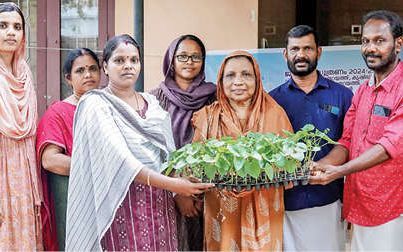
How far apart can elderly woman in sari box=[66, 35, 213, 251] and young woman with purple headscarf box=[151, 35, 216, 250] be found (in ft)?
1.04

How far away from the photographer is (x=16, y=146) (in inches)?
144

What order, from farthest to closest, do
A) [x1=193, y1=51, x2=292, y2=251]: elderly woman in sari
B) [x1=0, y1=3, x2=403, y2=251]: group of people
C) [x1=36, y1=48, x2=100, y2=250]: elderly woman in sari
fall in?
[x1=36, y1=48, x2=100, y2=250]: elderly woman in sari
[x1=193, y1=51, x2=292, y2=251]: elderly woman in sari
[x1=0, y1=3, x2=403, y2=251]: group of people

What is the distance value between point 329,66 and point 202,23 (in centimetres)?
134

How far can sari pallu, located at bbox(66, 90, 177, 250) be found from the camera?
10.7ft

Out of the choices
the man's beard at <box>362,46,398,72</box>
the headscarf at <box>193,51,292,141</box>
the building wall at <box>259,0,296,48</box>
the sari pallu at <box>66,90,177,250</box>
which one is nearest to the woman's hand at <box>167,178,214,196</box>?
the sari pallu at <box>66,90,177,250</box>

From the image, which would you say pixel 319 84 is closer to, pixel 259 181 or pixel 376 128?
pixel 376 128

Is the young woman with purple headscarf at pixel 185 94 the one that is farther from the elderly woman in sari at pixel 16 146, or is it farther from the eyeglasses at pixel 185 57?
the elderly woman in sari at pixel 16 146

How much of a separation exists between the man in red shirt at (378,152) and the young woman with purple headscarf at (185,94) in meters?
0.80

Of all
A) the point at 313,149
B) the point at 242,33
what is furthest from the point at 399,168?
the point at 242,33

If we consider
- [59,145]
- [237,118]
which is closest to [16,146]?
[59,145]

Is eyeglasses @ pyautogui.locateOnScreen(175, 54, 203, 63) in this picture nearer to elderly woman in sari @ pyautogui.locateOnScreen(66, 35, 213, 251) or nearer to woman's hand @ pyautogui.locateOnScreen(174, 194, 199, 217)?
elderly woman in sari @ pyautogui.locateOnScreen(66, 35, 213, 251)

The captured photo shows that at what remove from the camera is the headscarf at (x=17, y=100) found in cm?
358

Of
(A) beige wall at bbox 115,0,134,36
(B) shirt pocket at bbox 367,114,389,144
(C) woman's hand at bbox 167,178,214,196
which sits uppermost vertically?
(A) beige wall at bbox 115,0,134,36

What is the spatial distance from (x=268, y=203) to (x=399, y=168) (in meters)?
0.73
